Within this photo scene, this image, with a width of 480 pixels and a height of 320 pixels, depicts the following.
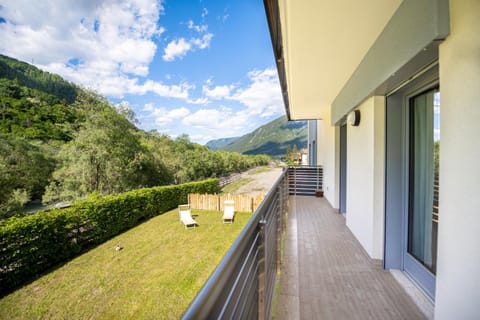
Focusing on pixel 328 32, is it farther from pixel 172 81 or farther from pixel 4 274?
pixel 172 81

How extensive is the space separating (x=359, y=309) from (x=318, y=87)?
3446 mm

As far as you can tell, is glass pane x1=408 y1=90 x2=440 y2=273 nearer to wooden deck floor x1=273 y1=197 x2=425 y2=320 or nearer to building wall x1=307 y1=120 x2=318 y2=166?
wooden deck floor x1=273 y1=197 x2=425 y2=320

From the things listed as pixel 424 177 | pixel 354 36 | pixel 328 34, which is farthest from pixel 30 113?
pixel 424 177

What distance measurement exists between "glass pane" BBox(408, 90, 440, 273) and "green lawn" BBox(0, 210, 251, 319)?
11.7 ft

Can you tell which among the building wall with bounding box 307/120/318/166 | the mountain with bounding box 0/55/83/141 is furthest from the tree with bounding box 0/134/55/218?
the building wall with bounding box 307/120/318/166

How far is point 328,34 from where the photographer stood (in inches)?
80.0

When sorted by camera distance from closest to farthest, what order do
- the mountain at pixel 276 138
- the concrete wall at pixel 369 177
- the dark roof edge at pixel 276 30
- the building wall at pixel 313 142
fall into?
the dark roof edge at pixel 276 30 < the concrete wall at pixel 369 177 < the building wall at pixel 313 142 < the mountain at pixel 276 138

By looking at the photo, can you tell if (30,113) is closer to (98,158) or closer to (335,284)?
(98,158)

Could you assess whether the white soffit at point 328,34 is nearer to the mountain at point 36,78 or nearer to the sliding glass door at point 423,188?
the sliding glass door at point 423,188

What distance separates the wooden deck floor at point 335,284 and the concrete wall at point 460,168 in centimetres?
65

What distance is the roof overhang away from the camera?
1344 millimetres

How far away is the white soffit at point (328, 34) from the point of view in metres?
1.64

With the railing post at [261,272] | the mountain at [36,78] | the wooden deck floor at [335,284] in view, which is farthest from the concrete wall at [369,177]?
the mountain at [36,78]

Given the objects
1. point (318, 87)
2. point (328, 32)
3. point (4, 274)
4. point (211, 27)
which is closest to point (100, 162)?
point (4, 274)
